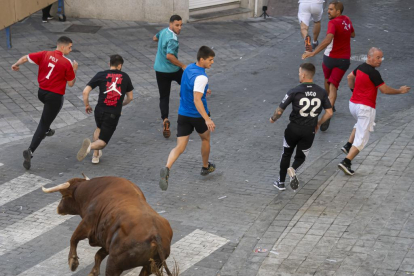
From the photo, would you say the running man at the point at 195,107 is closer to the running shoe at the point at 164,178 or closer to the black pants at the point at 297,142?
the running shoe at the point at 164,178

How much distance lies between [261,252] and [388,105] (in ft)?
20.1

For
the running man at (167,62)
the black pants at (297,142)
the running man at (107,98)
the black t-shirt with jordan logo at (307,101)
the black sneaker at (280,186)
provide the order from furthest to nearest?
1. the running man at (167,62)
2. the running man at (107,98)
3. the black sneaker at (280,186)
4. the black pants at (297,142)
5. the black t-shirt with jordan logo at (307,101)

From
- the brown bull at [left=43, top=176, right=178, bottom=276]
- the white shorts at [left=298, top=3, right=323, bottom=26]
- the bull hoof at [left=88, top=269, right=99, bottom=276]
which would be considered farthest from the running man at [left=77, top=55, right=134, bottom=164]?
the white shorts at [left=298, top=3, right=323, bottom=26]

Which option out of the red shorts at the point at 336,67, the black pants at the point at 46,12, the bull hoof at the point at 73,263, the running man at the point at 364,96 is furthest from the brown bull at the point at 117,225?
the black pants at the point at 46,12

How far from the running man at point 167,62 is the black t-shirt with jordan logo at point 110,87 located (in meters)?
1.45

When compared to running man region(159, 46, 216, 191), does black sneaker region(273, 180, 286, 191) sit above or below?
below

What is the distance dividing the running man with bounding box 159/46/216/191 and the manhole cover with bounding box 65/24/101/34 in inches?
344

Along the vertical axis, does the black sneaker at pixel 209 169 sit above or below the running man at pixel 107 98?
below

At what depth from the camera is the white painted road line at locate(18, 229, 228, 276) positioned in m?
7.88

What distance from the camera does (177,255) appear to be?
320 inches

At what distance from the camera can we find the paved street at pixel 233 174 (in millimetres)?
8039

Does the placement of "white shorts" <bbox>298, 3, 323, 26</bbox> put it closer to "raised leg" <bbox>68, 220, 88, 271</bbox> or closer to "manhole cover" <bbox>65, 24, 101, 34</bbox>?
"manhole cover" <bbox>65, 24, 101, 34</bbox>

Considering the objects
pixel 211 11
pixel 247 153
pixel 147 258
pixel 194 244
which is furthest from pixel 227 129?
pixel 211 11

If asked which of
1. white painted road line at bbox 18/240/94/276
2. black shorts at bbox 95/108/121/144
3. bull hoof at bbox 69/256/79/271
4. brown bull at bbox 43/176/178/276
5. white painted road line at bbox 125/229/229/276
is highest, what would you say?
brown bull at bbox 43/176/178/276
